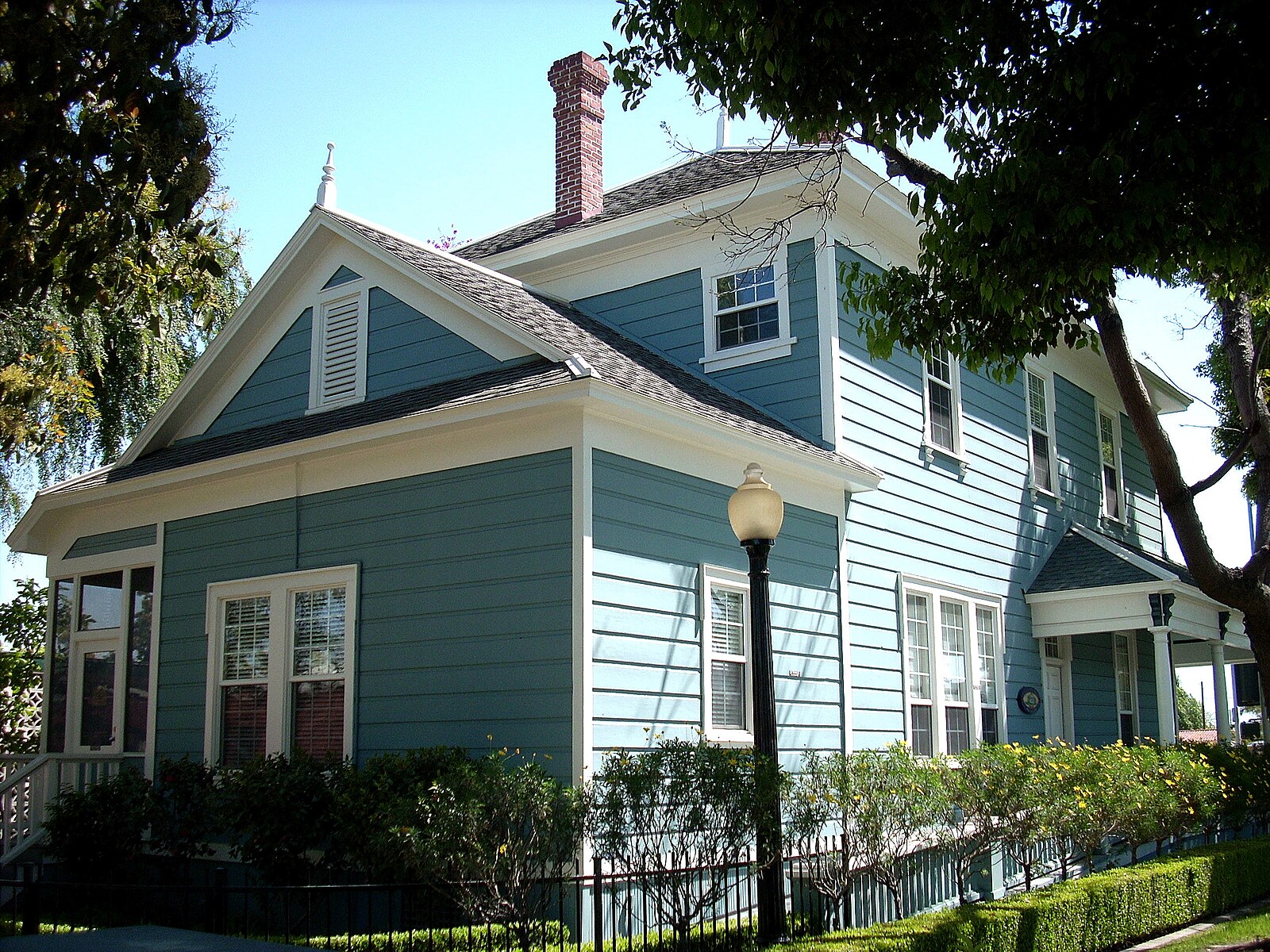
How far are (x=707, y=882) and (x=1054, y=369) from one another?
473 inches

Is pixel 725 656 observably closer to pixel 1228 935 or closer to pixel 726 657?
pixel 726 657

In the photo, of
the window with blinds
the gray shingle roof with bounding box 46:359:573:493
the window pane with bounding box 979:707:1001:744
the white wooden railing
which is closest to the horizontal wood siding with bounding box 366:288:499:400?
the gray shingle roof with bounding box 46:359:573:493

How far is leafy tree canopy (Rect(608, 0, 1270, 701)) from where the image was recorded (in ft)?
26.0

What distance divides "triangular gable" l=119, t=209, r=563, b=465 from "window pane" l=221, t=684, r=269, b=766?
3207mm

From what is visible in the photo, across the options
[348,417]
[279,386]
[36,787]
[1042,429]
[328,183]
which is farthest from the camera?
[1042,429]

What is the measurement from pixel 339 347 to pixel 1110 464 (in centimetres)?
1437

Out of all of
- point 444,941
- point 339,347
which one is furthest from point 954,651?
point 444,941

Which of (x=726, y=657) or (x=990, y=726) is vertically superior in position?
(x=726, y=657)

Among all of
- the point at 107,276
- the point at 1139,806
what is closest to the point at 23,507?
the point at 107,276

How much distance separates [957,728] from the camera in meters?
15.7

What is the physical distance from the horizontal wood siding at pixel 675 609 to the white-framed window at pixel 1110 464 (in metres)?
10.3

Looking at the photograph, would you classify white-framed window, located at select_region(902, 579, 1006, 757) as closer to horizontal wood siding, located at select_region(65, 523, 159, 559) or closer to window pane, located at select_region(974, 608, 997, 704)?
window pane, located at select_region(974, 608, 997, 704)

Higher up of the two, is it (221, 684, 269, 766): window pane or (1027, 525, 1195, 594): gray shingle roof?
(1027, 525, 1195, 594): gray shingle roof

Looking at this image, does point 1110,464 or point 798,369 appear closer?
point 798,369
